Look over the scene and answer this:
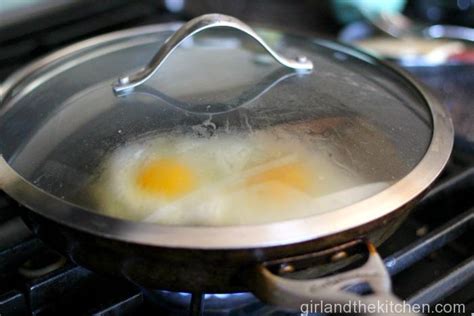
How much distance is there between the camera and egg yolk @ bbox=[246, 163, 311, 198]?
511 millimetres

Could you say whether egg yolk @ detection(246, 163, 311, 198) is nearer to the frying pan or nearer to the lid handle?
the frying pan

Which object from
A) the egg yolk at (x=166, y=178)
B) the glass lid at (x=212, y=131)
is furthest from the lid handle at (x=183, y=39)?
the egg yolk at (x=166, y=178)

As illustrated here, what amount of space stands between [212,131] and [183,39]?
11 centimetres

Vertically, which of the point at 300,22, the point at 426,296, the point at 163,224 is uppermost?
the point at 300,22

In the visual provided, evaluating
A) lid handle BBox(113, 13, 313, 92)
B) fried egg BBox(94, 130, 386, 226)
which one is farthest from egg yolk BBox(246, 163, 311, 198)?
lid handle BBox(113, 13, 313, 92)

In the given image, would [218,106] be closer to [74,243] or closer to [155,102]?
[155,102]

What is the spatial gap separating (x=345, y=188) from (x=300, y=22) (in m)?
0.75

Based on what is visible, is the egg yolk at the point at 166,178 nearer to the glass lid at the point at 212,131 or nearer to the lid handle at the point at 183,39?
the glass lid at the point at 212,131

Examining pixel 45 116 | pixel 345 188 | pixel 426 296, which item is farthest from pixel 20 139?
pixel 426 296

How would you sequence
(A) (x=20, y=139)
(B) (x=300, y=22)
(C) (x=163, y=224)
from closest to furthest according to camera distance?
(C) (x=163, y=224)
(A) (x=20, y=139)
(B) (x=300, y=22)

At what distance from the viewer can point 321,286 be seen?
433 millimetres

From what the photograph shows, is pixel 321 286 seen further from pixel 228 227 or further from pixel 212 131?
pixel 212 131

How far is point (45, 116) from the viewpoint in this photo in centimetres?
62

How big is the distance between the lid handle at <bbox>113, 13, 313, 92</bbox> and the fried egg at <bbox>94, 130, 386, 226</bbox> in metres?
0.09
